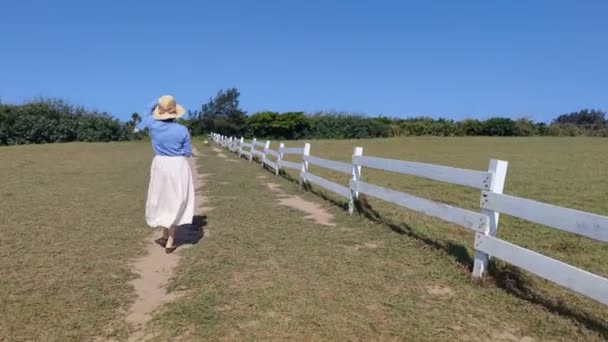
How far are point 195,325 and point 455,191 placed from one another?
9334mm

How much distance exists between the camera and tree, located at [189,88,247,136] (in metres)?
66.6

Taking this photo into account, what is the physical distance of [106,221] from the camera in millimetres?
7574

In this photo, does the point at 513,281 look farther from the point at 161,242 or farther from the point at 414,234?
the point at 161,242

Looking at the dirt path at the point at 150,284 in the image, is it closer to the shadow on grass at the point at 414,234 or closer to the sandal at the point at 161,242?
the sandal at the point at 161,242

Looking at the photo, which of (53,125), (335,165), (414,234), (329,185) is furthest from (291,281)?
(53,125)

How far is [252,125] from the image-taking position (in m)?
68.6

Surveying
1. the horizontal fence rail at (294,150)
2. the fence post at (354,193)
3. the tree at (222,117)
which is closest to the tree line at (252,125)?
the tree at (222,117)

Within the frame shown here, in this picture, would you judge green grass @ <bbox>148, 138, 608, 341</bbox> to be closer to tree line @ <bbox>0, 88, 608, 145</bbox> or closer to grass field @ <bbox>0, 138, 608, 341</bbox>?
grass field @ <bbox>0, 138, 608, 341</bbox>

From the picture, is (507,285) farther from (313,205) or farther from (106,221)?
(106,221)

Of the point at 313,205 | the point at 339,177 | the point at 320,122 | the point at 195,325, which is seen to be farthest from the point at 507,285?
the point at 320,122

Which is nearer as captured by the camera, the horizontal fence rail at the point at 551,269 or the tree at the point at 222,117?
the horizontal fence rail at the point at 551,269

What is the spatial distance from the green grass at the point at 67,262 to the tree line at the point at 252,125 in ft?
118

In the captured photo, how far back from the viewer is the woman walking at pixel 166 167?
574 cm

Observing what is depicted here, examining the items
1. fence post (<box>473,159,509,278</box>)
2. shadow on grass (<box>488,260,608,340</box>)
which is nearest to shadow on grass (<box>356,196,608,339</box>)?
shadow on grass (<box>488,260,608,340</box>)
